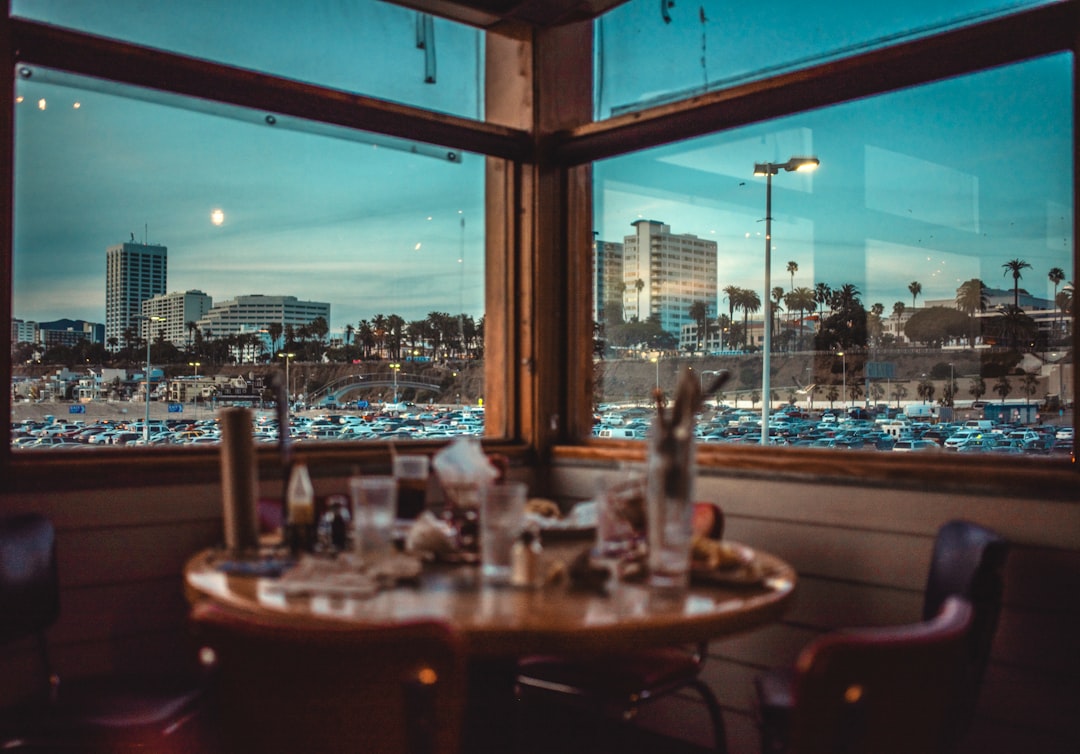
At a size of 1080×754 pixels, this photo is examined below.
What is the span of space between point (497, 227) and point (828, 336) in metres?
1.57

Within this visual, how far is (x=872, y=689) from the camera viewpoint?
3.74 ft

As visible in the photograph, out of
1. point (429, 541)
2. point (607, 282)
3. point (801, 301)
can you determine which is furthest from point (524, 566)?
point (607, 282)

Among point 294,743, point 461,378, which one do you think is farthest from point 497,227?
point 294,743

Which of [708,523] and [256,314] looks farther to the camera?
[256,314]

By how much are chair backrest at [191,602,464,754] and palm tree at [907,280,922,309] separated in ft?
7.61

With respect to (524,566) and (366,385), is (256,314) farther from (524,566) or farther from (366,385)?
(524,566)

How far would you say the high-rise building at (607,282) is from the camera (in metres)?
4.03

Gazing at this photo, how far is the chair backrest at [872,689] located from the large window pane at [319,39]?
3.02 meters

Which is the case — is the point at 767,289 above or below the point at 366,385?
above

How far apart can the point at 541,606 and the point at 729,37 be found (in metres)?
2.73

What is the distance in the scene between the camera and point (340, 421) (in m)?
3.64

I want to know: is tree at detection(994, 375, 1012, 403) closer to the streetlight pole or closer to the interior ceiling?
the streetlight pole

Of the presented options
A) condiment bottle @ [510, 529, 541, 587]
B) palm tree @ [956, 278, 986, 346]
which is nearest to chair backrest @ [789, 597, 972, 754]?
condiment bottle @ [510, 529, 541, 587]

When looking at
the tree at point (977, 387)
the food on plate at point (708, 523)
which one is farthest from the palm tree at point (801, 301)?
the food on plate at point (708, 523)
